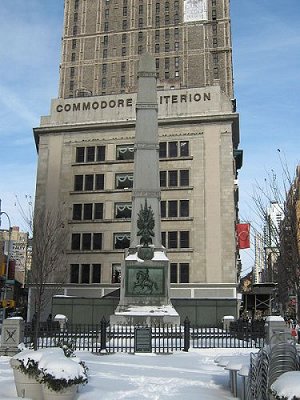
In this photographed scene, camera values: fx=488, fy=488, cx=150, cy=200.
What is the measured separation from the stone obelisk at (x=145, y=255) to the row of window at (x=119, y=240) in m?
22.3

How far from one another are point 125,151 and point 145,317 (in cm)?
3175

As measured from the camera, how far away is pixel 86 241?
52156 mm

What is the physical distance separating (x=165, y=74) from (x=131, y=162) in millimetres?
51022

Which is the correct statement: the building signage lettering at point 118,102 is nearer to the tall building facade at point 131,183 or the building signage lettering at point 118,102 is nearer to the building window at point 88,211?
the tall building facade at point 131,183

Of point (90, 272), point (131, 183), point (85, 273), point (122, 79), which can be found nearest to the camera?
point (90, 272)

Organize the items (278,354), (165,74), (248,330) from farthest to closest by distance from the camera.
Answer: (165,74) → (248,330) → (278,354)

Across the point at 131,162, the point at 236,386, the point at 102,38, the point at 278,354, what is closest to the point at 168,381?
the point at 236,386

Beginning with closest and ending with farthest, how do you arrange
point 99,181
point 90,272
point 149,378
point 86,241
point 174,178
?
point 149,378
point 90,272
point 174,178
point 86,241
point 99,181

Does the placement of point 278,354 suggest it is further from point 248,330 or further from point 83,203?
point 83,203

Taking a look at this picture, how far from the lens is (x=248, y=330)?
2367 cm

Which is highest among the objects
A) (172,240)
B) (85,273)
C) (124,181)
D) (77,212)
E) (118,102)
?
(118,102)

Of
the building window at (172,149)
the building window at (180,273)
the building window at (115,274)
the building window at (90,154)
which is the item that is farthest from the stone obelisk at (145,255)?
the building window at (90,154)

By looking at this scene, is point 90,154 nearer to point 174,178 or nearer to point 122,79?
A: point 174,178

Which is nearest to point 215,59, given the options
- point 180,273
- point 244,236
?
point 244,236
